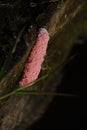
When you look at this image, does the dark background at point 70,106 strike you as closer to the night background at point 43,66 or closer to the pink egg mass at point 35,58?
the night background at point 43,66

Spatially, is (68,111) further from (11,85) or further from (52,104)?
(11,85)

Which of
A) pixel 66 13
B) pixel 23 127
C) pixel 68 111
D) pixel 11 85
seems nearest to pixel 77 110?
pixel 68 111

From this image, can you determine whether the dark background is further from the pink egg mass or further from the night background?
the pink egg mass

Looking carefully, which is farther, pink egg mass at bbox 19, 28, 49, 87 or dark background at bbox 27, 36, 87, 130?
dark background at bbox 27, 36, 87, 130

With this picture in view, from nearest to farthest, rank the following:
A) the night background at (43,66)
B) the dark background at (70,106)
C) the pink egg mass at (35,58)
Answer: the pink egg mass at (35,58)
the night background at (43,66)
the dark background at (70,106)

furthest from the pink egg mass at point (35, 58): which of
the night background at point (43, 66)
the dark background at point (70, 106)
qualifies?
the dark background at point (70, 106)

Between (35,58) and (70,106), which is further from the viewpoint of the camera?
(70,106)

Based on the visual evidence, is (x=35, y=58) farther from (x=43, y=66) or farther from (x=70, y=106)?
(x=70, y=106)

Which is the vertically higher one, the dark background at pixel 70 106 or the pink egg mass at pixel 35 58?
the pink egg mass at pixel 35 58

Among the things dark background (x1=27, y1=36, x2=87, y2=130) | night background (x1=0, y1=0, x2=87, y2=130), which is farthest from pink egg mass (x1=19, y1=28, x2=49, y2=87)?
dark background (x1=27, y1=36, x2=87, y2=130)

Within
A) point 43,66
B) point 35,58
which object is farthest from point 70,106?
point 35,58

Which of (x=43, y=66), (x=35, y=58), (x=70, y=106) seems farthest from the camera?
(x=70, y=106)
